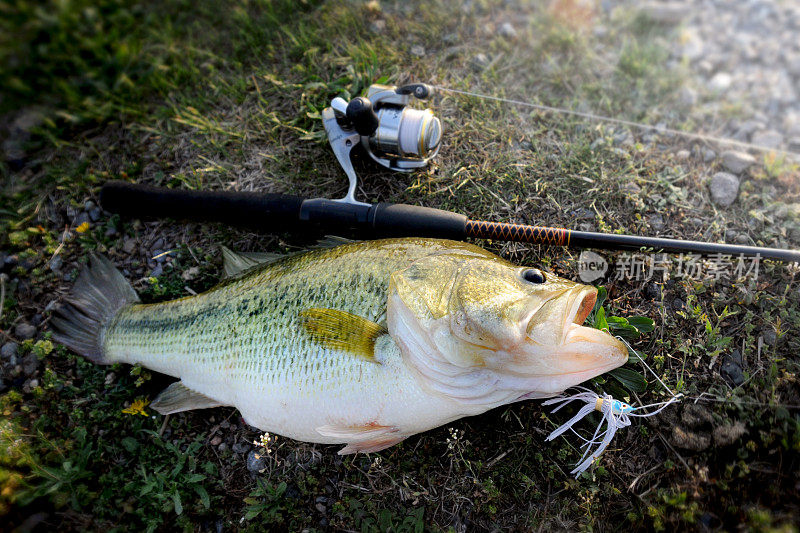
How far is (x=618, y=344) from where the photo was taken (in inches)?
97.3

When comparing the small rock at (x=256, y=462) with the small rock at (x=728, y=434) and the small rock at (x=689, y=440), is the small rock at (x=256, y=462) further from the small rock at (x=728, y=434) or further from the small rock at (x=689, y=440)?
the small rock at (x=728, y=434)

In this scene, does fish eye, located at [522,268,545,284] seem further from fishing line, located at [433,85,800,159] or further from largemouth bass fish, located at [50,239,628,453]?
fishing line, located at [433,85,800,159]

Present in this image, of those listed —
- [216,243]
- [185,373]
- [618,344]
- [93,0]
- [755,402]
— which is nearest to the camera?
[618,344]

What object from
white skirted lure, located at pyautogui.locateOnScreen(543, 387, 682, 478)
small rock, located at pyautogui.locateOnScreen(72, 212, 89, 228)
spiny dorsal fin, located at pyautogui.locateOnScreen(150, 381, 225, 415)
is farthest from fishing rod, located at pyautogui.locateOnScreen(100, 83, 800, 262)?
spiny dorsal fin, located at pyautogui.locateOnScreen(150, 381, 225, 415)

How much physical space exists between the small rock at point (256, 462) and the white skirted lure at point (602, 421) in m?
1.81

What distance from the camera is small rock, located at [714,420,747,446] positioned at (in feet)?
9.01

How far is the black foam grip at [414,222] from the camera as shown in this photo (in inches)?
121

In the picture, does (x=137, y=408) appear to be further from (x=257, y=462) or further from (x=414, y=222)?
(x=414, y=222)

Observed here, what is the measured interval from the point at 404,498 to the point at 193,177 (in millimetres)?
2956

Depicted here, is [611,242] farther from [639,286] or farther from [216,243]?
[216,243]

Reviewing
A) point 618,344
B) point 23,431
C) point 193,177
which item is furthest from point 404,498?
point 193,177

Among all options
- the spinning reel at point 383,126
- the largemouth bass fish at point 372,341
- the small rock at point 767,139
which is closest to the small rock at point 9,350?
the largemouth bass fish at point 372,341

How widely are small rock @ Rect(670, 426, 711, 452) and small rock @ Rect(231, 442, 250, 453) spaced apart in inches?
105

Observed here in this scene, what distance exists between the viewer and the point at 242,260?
3.29m
